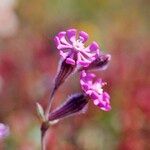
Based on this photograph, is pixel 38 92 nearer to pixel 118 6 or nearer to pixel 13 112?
pixel 13 112

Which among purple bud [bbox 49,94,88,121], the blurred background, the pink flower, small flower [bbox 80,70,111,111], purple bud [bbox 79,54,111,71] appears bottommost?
the blurred background

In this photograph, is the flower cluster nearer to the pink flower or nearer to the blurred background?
the pink flower

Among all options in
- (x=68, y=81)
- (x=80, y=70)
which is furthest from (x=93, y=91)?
(x=68, y=81)

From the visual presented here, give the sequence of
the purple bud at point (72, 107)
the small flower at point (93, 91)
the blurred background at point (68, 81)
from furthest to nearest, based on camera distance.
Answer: the blurred background at point (68, 81) → the purple bud at point (72, 107) → the small flower at point (93, 91)

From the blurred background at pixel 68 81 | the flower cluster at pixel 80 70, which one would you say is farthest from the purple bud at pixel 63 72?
the blurred background at pixel 68 81

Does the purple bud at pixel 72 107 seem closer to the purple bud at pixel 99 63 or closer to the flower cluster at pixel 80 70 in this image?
the flower cluster at pixel 80 70

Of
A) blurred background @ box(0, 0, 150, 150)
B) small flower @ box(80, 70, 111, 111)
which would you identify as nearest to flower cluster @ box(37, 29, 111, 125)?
small flower @ box(80, 70, 111, 111)

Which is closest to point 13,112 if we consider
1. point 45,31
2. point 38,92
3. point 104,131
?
→ point 38,92

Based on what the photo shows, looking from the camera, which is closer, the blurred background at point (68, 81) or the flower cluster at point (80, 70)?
the flower cluster at point (80, 70)
